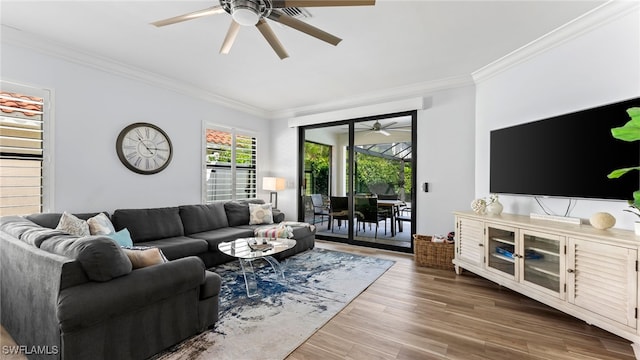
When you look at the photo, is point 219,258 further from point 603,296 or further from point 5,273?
point 603,296

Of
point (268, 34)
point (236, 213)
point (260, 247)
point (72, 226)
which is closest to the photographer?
point (268, 34)

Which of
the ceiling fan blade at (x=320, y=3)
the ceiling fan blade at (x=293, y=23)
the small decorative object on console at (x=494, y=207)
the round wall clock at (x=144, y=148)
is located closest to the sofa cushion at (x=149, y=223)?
the round wall clock at (x=144, y=148)

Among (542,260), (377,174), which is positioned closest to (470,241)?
(542,260)

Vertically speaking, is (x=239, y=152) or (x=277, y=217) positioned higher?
(x=239, y=152)

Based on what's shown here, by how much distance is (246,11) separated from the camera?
6.34 ft

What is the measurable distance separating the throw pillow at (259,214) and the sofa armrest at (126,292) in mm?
2588

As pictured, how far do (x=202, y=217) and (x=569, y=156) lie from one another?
14.8 feet

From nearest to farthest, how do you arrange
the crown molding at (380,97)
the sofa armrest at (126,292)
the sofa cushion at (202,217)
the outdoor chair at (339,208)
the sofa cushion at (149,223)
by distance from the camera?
the sofa armrest at (126,292)
the sofa cushion at (149,223)
the sofa cushion at (202,217)
the crown molding at (380,97)
the outdoor chair at (339,208)

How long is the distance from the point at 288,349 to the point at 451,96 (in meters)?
4.00

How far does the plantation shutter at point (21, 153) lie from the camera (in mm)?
2820

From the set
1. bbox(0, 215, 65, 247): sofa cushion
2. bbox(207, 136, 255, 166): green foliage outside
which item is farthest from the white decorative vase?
bbox(207, 136, 255, 166): green foliage outside

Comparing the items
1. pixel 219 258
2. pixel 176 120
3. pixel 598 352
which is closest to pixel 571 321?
pixel 598 352

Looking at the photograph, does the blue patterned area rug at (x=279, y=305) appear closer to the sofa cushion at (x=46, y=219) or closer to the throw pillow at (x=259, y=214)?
the throw pillow at (x=259, y=214)

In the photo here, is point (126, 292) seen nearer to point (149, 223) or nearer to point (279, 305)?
point (279, 305)
